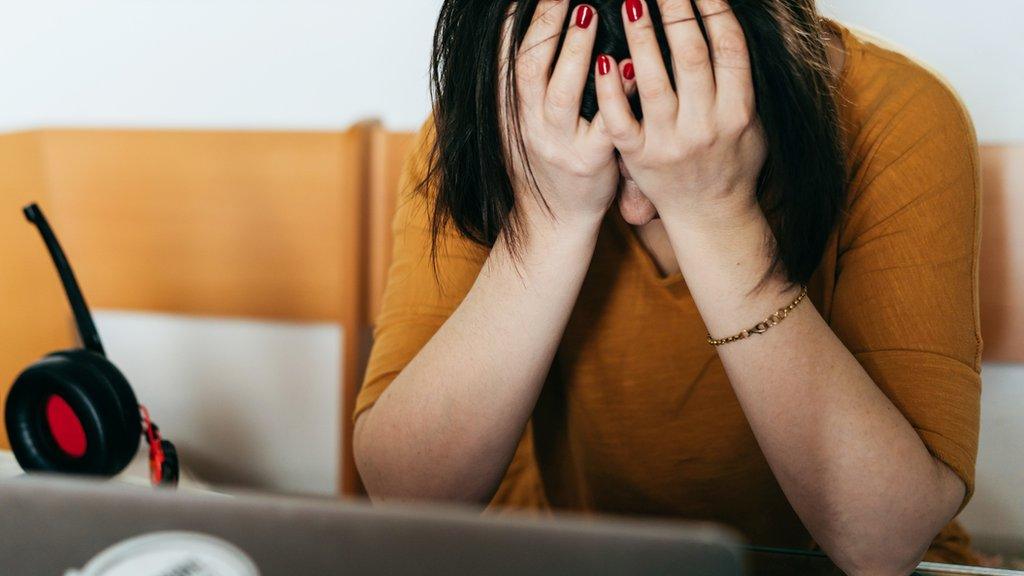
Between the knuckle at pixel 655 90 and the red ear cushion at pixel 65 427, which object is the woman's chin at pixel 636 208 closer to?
the knuckle at pixel 655 90

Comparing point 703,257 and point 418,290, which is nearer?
point 703,257

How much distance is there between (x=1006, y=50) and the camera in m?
1.01

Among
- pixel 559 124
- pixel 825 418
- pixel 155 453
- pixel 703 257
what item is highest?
pixel 559 124

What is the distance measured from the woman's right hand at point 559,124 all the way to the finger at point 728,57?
8cm

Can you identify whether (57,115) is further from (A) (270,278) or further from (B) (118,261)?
(A) (270,278)

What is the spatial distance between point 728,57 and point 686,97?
0.04 metres

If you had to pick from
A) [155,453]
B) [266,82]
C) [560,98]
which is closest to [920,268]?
[560,98]

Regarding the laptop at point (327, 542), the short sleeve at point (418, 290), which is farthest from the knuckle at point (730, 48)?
the laptop at point (327, 542)

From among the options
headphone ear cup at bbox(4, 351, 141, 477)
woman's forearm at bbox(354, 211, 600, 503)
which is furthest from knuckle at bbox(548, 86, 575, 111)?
headphone ear cup at bbox(4, 351, 141, 477)

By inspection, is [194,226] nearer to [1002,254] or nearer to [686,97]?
[686,97]

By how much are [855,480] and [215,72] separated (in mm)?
1065

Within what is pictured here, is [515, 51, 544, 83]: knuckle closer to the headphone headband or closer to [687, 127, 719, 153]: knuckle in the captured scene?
[687, 127, 719, 153]: knuckle

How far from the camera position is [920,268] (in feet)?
2.30

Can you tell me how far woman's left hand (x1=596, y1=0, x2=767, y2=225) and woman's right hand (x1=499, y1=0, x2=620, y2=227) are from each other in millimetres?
20
